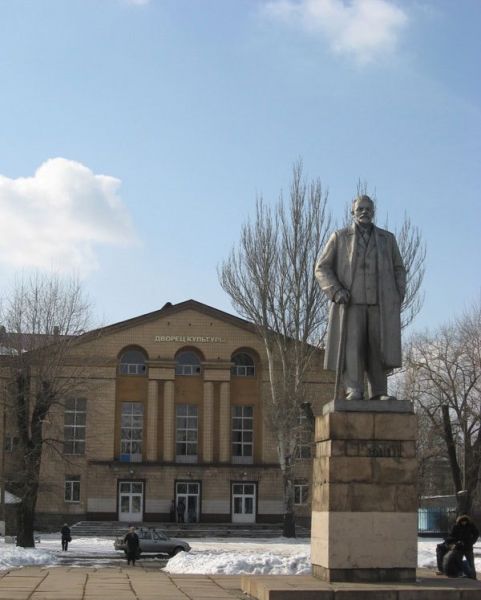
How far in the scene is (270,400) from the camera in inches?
1912

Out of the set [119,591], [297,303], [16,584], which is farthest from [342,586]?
[297,303]

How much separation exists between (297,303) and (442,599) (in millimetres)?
33247

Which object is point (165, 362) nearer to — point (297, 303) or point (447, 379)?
point (297, 303)

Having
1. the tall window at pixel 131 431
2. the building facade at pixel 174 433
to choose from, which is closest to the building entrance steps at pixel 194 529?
the building facade at pixel 174 433

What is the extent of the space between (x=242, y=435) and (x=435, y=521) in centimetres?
1181

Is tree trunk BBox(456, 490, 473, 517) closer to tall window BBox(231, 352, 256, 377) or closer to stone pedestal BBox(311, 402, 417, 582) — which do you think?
tall window BBox(231, 352, 256, 377)

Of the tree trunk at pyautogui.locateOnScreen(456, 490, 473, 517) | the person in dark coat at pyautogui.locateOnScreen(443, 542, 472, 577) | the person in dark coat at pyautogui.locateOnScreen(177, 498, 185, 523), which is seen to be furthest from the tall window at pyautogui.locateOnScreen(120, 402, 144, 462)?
the person in dark coat at pyautogui.locateOnScreen(443, 542, 472, 577)

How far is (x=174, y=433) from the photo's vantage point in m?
52.8

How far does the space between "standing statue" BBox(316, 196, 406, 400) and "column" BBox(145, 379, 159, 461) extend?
40.8 metres

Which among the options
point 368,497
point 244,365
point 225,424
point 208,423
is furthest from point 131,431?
point 368,497

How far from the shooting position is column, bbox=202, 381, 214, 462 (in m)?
52.5

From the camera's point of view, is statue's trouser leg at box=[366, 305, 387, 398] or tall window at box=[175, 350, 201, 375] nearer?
statue's trouser leg at box=[366, 305, 387, 398]

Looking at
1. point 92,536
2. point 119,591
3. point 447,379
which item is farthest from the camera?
point 92,536

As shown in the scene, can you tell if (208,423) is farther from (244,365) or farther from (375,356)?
(375,356)
